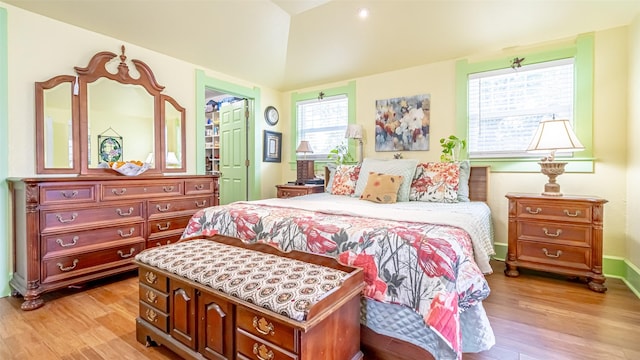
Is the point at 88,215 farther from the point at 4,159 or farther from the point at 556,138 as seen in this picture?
the point at 556,138

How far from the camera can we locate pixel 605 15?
8.33 ft

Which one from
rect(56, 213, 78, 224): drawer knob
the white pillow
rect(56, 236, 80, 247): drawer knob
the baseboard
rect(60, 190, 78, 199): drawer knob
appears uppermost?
the white pillow

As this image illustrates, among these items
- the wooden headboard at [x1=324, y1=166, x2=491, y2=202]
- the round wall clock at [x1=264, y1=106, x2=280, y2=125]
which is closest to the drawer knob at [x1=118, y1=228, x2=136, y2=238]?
the round wall clock at [x1=264, y1=106, x2=280, y2=125]

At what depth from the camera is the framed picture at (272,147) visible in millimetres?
4512

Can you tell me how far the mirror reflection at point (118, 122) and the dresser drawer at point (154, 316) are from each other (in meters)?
1.72

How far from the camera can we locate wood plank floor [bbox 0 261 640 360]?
156 cm

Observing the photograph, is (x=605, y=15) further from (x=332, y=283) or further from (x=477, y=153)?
(x=332, y=283)

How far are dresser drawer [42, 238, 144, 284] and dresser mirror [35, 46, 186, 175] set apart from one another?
2.46ft

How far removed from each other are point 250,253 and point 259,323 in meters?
0.50

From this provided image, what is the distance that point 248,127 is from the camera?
4.44m

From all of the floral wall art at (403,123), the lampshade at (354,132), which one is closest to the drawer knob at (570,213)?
the floral wall art at (403,123)

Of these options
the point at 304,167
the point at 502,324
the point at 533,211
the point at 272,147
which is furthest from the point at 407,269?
the point at 272,147

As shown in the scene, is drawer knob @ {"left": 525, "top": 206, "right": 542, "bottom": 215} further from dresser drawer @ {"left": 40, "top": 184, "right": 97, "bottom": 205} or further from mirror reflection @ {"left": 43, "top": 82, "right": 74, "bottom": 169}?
mirror reflection @ {"left": 43, "top": 82, "right": 74, "bottom": 169}

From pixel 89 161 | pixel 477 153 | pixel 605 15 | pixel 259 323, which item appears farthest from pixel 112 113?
pixel 605 15
